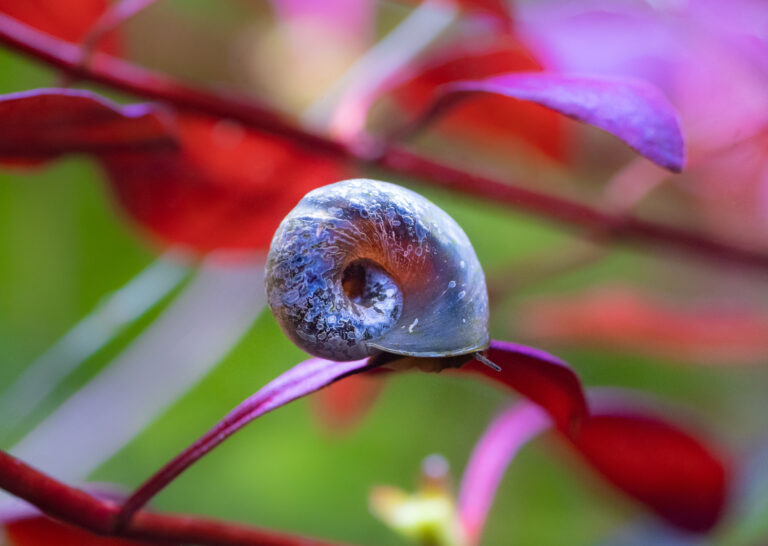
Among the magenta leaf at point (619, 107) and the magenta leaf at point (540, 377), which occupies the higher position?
the magenta leaf at point (619, 107)

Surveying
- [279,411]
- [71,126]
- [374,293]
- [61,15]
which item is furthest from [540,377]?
[279,411]

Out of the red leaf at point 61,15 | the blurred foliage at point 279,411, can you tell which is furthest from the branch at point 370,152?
the blurred foliage at point 279,411

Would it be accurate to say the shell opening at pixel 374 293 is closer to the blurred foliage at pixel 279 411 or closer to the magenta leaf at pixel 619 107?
the magenta leaf at pixel 619 107

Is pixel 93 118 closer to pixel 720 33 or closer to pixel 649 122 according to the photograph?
pixel 649 122

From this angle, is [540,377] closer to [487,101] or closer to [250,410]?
[250,410]

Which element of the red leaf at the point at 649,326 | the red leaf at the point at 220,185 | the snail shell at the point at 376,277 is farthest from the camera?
the red leaf at the point at 649,326

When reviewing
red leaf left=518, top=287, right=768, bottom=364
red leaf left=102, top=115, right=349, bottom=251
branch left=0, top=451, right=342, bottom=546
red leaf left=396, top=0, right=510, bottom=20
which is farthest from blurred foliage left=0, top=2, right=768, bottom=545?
branch left=0, top=451, right=342, bottom=546
